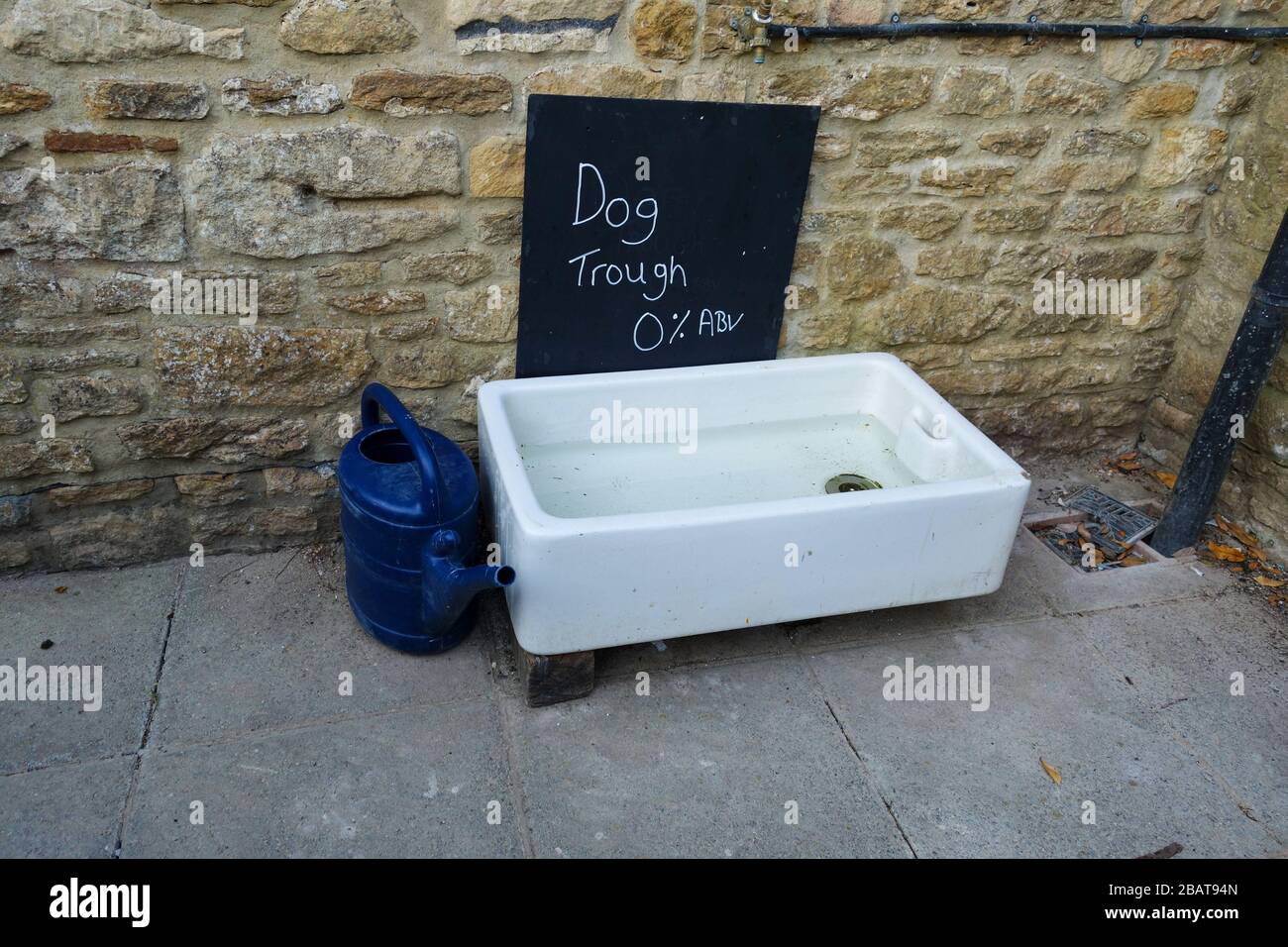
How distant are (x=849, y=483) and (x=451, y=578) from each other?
1264 mm

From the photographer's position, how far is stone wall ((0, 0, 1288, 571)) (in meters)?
2.40

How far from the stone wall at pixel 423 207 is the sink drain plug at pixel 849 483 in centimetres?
50

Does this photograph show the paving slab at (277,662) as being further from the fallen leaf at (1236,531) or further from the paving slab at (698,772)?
the fallen leaf at (1236,531)

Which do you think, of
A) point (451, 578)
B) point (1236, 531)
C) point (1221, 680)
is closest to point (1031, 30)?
point (1236, 531)

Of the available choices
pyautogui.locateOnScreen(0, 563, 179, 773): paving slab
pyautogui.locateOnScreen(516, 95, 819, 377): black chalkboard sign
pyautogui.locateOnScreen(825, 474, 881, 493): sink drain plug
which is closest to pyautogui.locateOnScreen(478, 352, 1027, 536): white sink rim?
pyautogui.locateOnScreen(516, 95, 819, 377): black chalkboard sign

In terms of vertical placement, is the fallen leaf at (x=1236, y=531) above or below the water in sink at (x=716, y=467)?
below

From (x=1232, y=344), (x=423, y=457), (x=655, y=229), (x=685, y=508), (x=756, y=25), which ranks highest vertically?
(x=756, y=25)

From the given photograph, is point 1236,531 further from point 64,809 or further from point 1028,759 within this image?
point 64,809

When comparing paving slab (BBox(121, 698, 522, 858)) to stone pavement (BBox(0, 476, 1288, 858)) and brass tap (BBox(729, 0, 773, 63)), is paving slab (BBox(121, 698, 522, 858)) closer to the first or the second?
stone pavement (BBox(0, 476, 1288, 858))

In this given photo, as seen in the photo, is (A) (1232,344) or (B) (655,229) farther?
(A) (1232,344)

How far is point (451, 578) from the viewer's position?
2352mm

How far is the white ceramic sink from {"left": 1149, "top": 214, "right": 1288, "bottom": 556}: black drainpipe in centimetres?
94

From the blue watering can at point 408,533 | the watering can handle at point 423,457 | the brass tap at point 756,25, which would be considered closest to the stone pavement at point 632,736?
the blue watering can at point 408,533

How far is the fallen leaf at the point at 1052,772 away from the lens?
7.98ft
